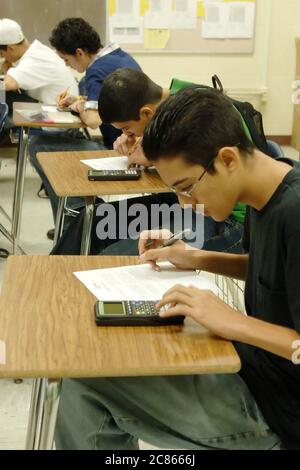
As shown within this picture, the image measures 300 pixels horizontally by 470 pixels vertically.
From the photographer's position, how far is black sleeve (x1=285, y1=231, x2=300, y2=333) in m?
1.04

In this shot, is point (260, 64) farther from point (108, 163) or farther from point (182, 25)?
point (108, 163)

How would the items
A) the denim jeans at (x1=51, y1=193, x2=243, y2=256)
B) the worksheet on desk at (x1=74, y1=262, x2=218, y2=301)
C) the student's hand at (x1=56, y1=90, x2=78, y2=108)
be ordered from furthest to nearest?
the student's hand at (x1=56, y1=90, x2=78, y2=108) → the denim jeans at (x1=51, y1=193, x2=243, y2=256) → the worksheet on desk at (x1=74, y1=262, x2=218, y2=301)

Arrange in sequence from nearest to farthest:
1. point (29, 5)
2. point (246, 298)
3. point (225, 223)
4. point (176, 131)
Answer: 1. point (176, 131)
2. point (246, 298)
3. point (225, 223)
4. point (29, 5)

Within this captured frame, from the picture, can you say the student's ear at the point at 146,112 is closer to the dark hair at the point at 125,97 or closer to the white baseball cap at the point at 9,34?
the dark hair at the point at 125,97

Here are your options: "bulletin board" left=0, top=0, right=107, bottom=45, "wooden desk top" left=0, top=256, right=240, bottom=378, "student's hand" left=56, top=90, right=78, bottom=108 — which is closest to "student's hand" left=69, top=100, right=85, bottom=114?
"student's hand" left=56, top=90, right=78, bottom=108

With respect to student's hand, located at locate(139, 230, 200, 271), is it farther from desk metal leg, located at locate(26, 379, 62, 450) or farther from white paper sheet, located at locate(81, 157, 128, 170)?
white paper sheet, located at locate(81, 157, 128, 170)

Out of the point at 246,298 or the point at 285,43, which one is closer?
the point at 246,298

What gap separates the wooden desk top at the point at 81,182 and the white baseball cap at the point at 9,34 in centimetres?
162

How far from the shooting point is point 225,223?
194cm

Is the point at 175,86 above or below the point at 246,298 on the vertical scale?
above

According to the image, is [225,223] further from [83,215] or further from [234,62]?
[234,62]

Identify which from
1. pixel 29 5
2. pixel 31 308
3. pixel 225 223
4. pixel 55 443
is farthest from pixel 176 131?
pixel 29 5

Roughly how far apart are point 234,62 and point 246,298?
13.5 ft

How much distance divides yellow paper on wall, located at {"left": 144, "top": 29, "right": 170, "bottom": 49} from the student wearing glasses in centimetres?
277
